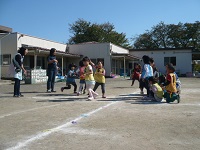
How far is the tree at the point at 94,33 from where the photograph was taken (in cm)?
5684

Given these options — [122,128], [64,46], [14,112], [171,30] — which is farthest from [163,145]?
[171,30]

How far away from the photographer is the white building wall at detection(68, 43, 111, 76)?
109ft

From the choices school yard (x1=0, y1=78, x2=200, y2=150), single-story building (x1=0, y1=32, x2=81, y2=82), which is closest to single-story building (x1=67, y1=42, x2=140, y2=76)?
single-story building (x1=0, y1=32, x2=81, y2=82)

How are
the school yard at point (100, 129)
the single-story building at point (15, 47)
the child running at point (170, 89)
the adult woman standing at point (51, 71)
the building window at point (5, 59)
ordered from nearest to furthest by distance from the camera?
the school yard at point (100, 129) < the child running at point (170, 89) < the adult woman standing at point (51, 71) < the single-story building at point (15, 47) < the building window at point (5, 59)

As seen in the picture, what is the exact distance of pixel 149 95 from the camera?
372 inches

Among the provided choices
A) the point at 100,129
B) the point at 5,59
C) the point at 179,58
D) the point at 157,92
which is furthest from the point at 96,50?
the point at 100,129

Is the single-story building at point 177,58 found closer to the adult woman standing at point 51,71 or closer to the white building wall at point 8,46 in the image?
the white building wall at point 8,46

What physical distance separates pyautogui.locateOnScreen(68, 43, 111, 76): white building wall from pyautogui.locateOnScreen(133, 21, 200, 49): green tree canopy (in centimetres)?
3329

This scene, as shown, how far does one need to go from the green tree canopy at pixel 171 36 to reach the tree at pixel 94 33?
251 inches

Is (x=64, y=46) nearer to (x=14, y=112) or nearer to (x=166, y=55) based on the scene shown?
(x=166, y=55)

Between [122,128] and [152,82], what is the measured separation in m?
4.42

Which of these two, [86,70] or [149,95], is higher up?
[86,70]

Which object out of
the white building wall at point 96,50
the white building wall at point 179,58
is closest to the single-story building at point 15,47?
the white building wall at point 96,50

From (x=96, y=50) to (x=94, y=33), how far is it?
23.2 metres
